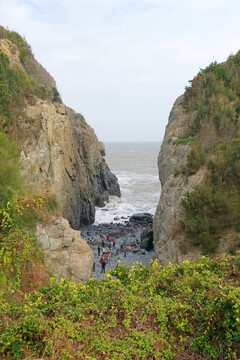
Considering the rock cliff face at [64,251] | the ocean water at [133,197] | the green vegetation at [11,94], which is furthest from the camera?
the ocean water at [133,197]

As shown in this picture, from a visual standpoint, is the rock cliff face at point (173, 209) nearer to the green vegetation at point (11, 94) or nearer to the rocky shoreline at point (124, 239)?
the rocky shoreline at point (124, 239)

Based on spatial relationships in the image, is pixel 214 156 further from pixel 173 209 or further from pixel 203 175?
pixel 173 209

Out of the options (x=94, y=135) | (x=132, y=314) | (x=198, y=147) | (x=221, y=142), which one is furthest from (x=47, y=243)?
(x=94, y=135)

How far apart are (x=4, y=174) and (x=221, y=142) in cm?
1299

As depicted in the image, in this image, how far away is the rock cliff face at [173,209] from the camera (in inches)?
586

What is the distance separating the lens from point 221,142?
1747 cm

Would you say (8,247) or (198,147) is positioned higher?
(198,147)

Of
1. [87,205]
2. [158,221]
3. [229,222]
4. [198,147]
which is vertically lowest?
[87,205]

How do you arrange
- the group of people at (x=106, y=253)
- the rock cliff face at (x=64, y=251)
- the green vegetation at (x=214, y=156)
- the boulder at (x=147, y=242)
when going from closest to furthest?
the rock cliff face at (x=64, y=251) < the green vegetation at (x=214, y=156) < the group of people at (x=106, y=253) < the boulder at (x=147, y=242)

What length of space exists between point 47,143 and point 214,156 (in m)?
11.5

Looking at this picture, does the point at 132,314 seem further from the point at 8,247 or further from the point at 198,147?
the point at 198,147

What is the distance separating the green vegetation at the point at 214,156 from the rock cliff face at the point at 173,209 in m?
0.50

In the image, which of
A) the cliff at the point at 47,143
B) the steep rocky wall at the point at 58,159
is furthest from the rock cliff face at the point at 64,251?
the steep rocky wall at the point at 58,159

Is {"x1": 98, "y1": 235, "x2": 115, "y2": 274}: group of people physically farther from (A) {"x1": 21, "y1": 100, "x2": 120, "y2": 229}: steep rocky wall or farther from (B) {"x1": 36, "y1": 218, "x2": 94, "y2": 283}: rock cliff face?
(B) {"x1": 36, "y1": 218, "x2": 94, "y2": 283}: rock cliff face
